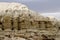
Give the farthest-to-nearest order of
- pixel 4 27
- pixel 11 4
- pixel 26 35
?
1. pixel 11 4
2. pixel 4 27
3. pixel 26 35

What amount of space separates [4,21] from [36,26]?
328 centimetres

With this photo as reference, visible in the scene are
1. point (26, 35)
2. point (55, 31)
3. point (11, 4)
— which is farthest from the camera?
point (11, 4)

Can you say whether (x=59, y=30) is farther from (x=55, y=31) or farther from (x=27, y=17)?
(x=27, y=17)

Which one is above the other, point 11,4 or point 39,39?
point 11,4

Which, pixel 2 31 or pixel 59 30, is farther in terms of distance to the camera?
pixel 59 30

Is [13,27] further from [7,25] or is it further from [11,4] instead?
[11,4]

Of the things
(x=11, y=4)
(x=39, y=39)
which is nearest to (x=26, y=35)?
(x=39, y=39)

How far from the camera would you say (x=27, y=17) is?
20.1 meters

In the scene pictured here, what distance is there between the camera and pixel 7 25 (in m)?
19.3

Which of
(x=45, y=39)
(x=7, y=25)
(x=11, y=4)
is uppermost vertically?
(x=11, y=4)

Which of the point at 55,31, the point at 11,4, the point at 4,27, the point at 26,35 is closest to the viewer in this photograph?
the point at 26,35

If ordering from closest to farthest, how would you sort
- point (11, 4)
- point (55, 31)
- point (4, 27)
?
point (4, 27), point (55, 31), point (11, 4)

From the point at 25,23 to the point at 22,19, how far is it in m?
0.49

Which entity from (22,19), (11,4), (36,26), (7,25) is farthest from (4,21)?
(11,4)
